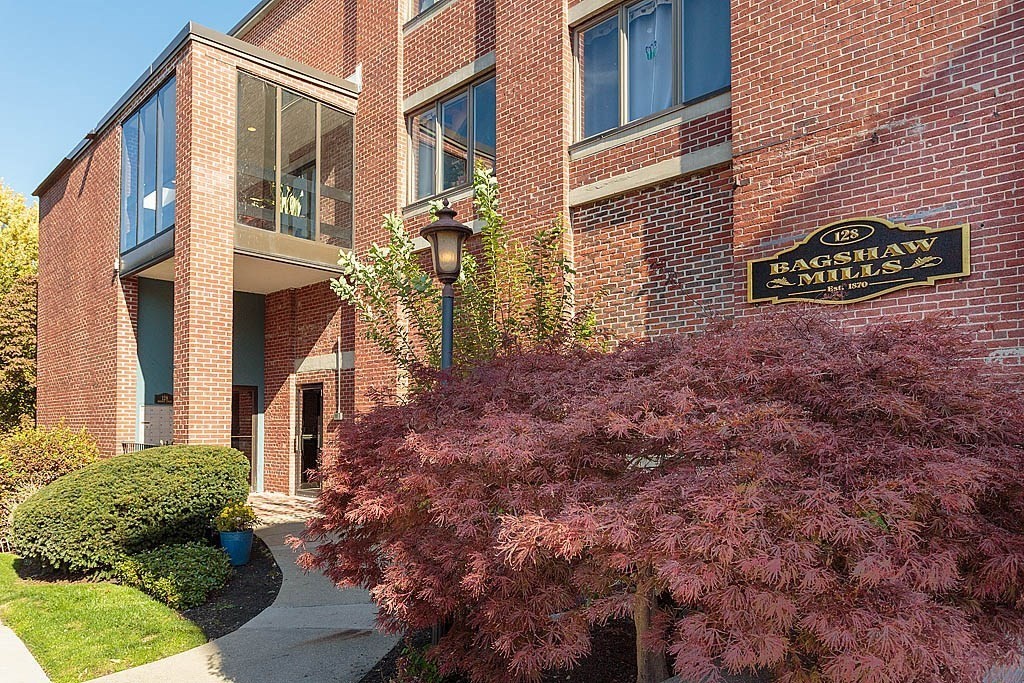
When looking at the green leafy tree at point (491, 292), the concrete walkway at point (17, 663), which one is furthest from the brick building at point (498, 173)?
the concrete walkway at point (17, 663)

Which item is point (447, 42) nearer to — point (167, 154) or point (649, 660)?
point (167, 154)

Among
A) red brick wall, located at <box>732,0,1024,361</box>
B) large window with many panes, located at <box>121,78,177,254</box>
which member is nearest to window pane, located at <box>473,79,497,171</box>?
red brick wall, located at <box>732,0,1024,361</box>

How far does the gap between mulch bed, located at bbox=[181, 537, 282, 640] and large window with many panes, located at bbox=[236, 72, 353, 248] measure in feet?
19.2

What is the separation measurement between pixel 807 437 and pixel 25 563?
10477mm

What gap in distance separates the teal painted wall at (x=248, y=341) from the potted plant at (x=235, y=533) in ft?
22.2

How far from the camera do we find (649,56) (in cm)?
905

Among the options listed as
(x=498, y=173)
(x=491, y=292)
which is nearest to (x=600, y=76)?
(x=498, y=173)

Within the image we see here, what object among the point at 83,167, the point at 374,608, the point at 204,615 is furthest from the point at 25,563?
the point at 83,167

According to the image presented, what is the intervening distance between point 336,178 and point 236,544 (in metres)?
7.40

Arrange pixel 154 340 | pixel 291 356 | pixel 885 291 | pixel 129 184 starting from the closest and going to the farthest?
pixel 885 291 < pixel 129 184 < pixel 154 340 < pixel 291 356

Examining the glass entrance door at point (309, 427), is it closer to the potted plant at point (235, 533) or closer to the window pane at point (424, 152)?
the window pane at point (424, 152)

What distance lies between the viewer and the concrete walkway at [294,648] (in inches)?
213

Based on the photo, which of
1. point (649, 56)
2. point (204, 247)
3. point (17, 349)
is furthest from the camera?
point (17, 349)

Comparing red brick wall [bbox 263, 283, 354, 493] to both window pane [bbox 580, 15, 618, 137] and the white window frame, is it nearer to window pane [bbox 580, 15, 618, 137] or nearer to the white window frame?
the white window frame
